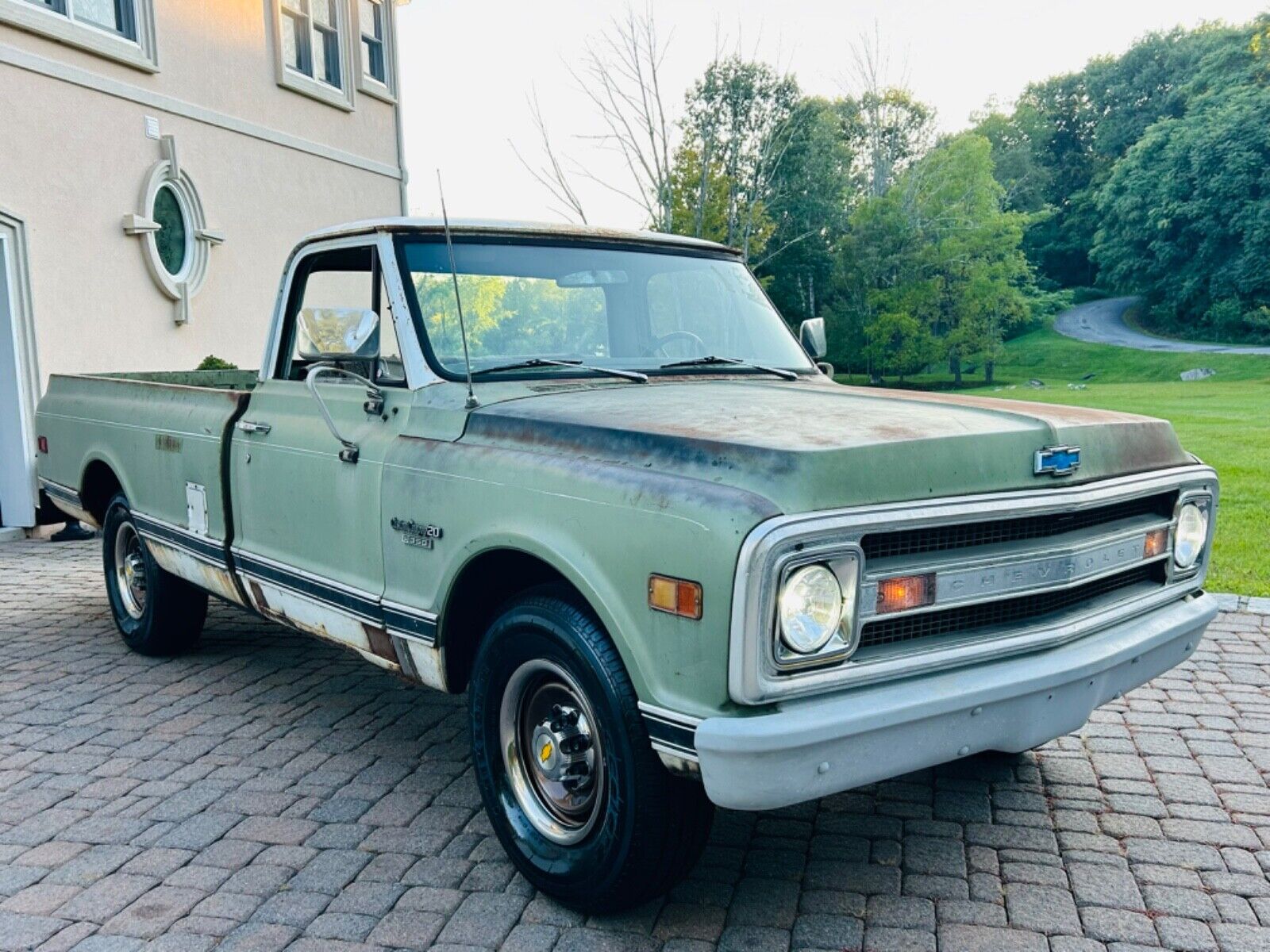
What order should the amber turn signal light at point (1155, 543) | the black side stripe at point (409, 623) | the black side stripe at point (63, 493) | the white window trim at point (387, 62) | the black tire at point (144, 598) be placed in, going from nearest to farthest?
the amber turn signal light at point (1155, 543) → the black side stripe at point (409, 623) → the black tire at point (144, 598) → the black side stripe at point (63, 493) → the white window trim at point (387, 62)

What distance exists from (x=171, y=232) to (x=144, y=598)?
21.2 ft

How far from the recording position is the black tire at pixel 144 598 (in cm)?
552

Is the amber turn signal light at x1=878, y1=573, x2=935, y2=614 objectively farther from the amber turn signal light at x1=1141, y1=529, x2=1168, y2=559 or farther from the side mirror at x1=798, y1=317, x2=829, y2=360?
the side mirror at x1=798, y1=317, x2=829, y2=360

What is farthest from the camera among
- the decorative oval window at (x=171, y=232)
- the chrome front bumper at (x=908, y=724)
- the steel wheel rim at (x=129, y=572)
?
the decorative oval window at (x=171, y=232)

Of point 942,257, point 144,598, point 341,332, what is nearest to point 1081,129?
point 942,257

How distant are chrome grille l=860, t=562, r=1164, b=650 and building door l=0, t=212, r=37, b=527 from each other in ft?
28.6

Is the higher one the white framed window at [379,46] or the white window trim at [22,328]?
the white framed window at [379,46]

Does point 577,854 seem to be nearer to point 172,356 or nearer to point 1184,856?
point 1184,856

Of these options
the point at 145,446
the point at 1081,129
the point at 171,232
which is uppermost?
the point at 1081,129

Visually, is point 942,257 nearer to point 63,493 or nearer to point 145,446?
point 63,493

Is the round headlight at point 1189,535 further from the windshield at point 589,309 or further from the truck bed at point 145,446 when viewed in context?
the truck bed at point 145,446

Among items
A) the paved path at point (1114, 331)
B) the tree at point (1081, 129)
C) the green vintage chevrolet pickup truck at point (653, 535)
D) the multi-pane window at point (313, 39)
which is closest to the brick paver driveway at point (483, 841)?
the green vintage chevrolet pickup truck at point (653, 535)

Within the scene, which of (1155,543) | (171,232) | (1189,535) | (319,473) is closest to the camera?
(1155,543)

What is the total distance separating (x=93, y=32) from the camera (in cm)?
964
